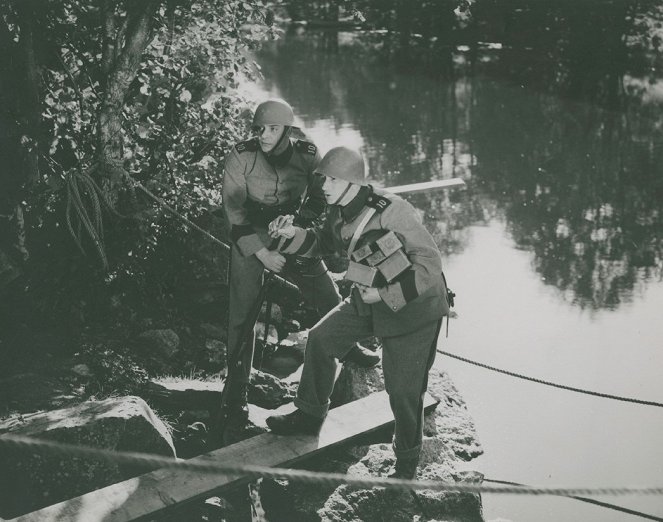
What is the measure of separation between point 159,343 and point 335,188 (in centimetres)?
265

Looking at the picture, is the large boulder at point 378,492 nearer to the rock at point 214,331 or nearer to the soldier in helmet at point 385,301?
the soldier in helmet at point 385,301

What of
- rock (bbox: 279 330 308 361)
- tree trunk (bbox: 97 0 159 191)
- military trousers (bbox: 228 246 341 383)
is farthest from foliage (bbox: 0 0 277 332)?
military trousers (bbox: 228 246 341 383)

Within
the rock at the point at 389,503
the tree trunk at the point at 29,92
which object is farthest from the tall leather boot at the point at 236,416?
the tree trunk at the point at 29,92

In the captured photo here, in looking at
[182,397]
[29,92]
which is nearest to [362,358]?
[182,397]

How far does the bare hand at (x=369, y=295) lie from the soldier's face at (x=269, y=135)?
1159 millimetres

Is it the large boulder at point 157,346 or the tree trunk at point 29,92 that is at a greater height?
the tree trunk at point 29,92

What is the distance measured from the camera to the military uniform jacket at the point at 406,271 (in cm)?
416

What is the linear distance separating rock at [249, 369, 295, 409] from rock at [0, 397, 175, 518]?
1.16 meters

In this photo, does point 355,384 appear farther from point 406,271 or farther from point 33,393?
point 33,393

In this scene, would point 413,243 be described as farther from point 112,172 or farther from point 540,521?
point 112,172

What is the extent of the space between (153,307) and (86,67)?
2171 millimetres

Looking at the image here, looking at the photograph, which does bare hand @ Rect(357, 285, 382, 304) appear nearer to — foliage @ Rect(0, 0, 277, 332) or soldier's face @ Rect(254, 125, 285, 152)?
soldier's face @ Rect(254, 125, 285, 152)

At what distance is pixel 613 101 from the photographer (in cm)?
1733

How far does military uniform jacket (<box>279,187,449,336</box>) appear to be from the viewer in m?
4.16
